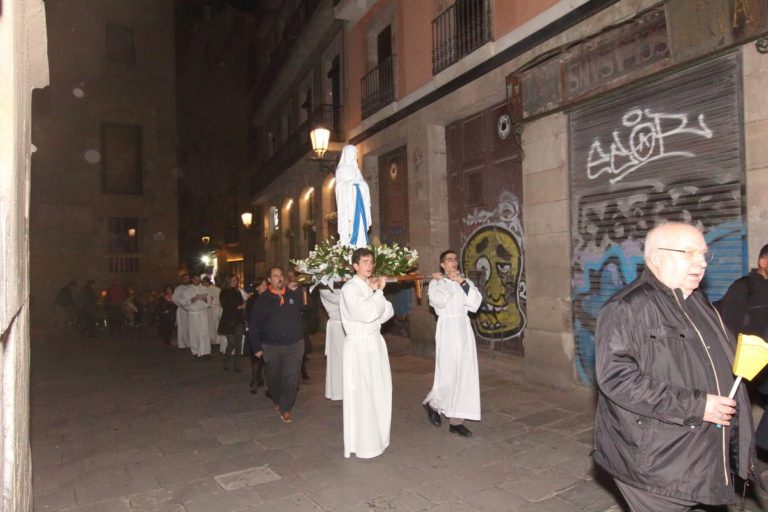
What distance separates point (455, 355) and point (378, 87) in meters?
9.03

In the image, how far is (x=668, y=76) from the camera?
20.9 ft

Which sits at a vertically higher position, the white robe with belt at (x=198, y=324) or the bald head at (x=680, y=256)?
→ the bald head at (x=680, y=256)

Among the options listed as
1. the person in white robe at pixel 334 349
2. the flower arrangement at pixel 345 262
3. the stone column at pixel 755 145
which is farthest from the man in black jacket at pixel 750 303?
the person in white robe at pixel 334 349

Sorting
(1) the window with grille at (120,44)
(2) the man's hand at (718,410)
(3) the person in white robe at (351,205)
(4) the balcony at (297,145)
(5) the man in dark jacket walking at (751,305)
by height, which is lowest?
(2) the man's hand at (718,410)

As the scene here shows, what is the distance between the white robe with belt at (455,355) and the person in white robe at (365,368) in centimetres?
86

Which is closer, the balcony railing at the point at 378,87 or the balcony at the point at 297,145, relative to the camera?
the balcony railing at the point at 378,87

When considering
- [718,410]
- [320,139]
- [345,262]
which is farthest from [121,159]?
[718,410]

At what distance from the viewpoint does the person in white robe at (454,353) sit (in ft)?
19.5

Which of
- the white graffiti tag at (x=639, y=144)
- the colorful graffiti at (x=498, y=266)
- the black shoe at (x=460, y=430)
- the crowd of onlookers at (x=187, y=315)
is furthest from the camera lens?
the crowd of onlookers at (x=187, y=315)

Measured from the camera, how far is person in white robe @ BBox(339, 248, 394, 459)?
17.0ft

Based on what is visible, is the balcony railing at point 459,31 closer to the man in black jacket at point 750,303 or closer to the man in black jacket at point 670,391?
the man in black jacket at point 750,303

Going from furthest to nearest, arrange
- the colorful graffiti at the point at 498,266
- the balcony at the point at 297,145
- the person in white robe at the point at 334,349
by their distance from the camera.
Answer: the balcony at the point at 297,145, the colorful graffiti at the point at 498,266, the person in white robe at the point at 334,349

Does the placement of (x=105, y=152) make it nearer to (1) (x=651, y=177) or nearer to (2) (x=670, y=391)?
(1) (x=651, y=177)

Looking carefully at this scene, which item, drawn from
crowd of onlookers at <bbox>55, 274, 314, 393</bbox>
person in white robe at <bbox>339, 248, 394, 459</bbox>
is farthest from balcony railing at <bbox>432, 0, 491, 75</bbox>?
person in white robe at <bbox>339, 248, 394, 459</bbox>
